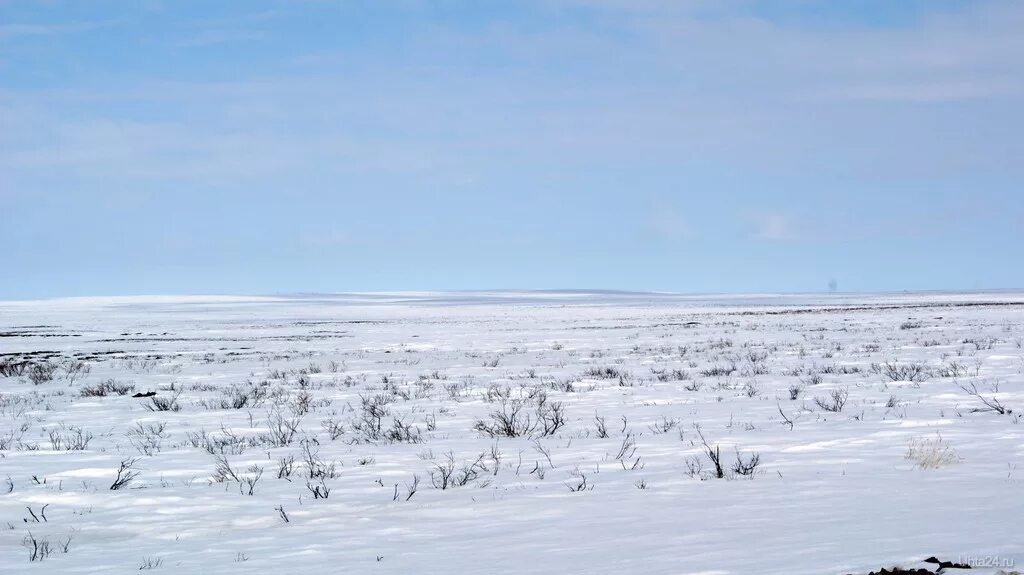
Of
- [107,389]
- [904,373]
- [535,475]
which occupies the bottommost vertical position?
[107,389]

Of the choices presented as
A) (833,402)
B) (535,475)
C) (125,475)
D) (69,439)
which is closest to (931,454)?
(535,475)

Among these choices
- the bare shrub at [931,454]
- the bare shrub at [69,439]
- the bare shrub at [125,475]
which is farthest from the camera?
the bare shrub at [69,439]

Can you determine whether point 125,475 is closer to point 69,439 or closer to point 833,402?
point 69,439

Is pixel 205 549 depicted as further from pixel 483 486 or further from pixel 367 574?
pixel 483 486

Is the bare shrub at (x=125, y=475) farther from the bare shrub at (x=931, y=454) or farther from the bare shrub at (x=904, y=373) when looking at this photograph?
the bare shrub at (x=904, y=373)

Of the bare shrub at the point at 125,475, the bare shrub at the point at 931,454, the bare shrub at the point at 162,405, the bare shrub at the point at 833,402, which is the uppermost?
the bare shrub at the point at 931,454

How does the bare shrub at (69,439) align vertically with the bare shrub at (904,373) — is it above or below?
below

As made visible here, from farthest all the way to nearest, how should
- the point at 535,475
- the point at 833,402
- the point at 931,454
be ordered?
the point at 833,402 < the point at 535,475 < the point at 931,454

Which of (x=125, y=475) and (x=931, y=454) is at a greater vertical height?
(x=931, y=454)

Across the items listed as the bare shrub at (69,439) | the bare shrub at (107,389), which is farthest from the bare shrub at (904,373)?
the bare shrub at (107,389)

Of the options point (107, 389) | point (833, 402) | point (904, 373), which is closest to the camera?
point (833, 402)

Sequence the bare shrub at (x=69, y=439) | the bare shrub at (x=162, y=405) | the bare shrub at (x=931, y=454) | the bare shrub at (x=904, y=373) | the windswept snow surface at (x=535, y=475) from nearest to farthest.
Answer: the windswept snow surface at (x=535, y=475) < the bare shrub at (x=931, y=454) < the bare shrub at (x=69, y=439) < the bare shrub at (x=162, y=405) < the bare shrub at (x=904, y=373)

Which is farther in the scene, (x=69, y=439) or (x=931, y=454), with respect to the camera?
(x=69, y=439)

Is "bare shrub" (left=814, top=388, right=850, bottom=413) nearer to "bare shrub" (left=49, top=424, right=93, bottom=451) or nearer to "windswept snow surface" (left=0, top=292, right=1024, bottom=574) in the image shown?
"windswept snow surface" (left=0, top=292, right=1024, bottom=574)
